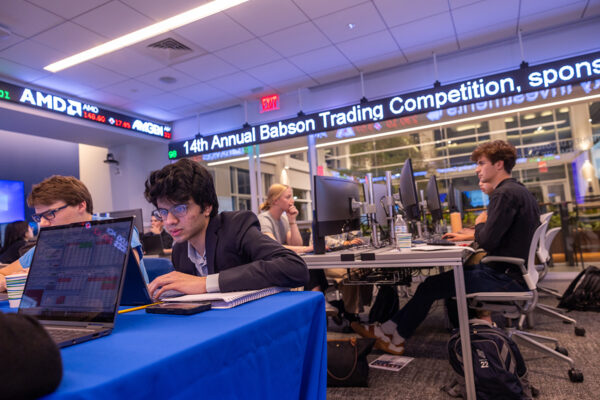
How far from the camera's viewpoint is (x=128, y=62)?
4453mm

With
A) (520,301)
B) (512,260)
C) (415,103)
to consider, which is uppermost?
(415,103)

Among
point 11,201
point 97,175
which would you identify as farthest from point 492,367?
point 97,175

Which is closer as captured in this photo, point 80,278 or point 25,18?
point 80,278

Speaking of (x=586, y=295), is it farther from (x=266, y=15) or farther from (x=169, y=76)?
(x=169, y=76)

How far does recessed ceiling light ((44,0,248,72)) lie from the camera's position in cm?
353

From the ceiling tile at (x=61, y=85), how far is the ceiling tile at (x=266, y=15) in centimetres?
242

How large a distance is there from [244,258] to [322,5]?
2980 mm

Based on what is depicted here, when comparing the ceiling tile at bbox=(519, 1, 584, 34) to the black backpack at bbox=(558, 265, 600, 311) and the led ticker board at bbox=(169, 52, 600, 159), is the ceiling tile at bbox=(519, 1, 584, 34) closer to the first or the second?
the led ticker board at bbox=(169, 52, 600, 159)

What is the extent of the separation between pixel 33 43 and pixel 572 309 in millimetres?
5619

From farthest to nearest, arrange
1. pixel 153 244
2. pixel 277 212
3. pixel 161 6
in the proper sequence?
pixel 153 244 < pixel 277 212 < pixel 161 6

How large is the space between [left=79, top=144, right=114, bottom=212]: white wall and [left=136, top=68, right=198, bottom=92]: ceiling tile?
2.46m

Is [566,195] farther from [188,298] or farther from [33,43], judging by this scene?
[33,43]

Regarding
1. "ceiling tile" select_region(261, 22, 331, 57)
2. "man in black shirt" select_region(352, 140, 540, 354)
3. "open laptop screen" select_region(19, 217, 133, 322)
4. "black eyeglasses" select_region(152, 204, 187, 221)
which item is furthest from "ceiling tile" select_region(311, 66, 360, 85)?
"open laptop screen" select_region(19, 217, 133, 322)

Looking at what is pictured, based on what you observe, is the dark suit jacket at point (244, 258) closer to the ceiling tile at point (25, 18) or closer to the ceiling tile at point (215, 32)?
the ceiling tile at point (215, 32)
